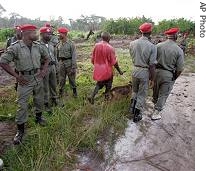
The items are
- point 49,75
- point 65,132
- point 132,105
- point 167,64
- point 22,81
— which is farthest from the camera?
point 49,75

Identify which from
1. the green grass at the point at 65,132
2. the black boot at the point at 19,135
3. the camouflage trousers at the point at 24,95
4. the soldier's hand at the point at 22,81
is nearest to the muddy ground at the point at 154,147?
the green grass at the point at 65,132

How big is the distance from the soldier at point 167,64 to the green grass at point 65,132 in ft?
Answer: 2.40

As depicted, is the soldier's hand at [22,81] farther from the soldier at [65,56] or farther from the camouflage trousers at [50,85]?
the soldier at [65,56]

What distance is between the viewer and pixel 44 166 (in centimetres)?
526

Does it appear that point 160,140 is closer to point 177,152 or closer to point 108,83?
point 177,152

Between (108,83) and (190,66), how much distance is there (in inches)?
280

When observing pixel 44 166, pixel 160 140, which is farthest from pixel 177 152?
pixel 44 166

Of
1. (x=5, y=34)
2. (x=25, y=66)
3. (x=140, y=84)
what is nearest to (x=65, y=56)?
(x=140, y=84)

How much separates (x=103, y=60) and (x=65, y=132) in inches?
81.1

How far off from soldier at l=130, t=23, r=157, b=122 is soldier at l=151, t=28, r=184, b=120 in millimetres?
277

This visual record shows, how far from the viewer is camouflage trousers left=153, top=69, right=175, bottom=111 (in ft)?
23.9

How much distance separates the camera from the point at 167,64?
718 cm

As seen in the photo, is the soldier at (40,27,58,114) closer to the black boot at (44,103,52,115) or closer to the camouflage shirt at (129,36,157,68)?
the black boot at (44,103,52,115)

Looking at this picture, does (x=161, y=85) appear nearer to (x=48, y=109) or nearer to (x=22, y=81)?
(x=48, y=109)
